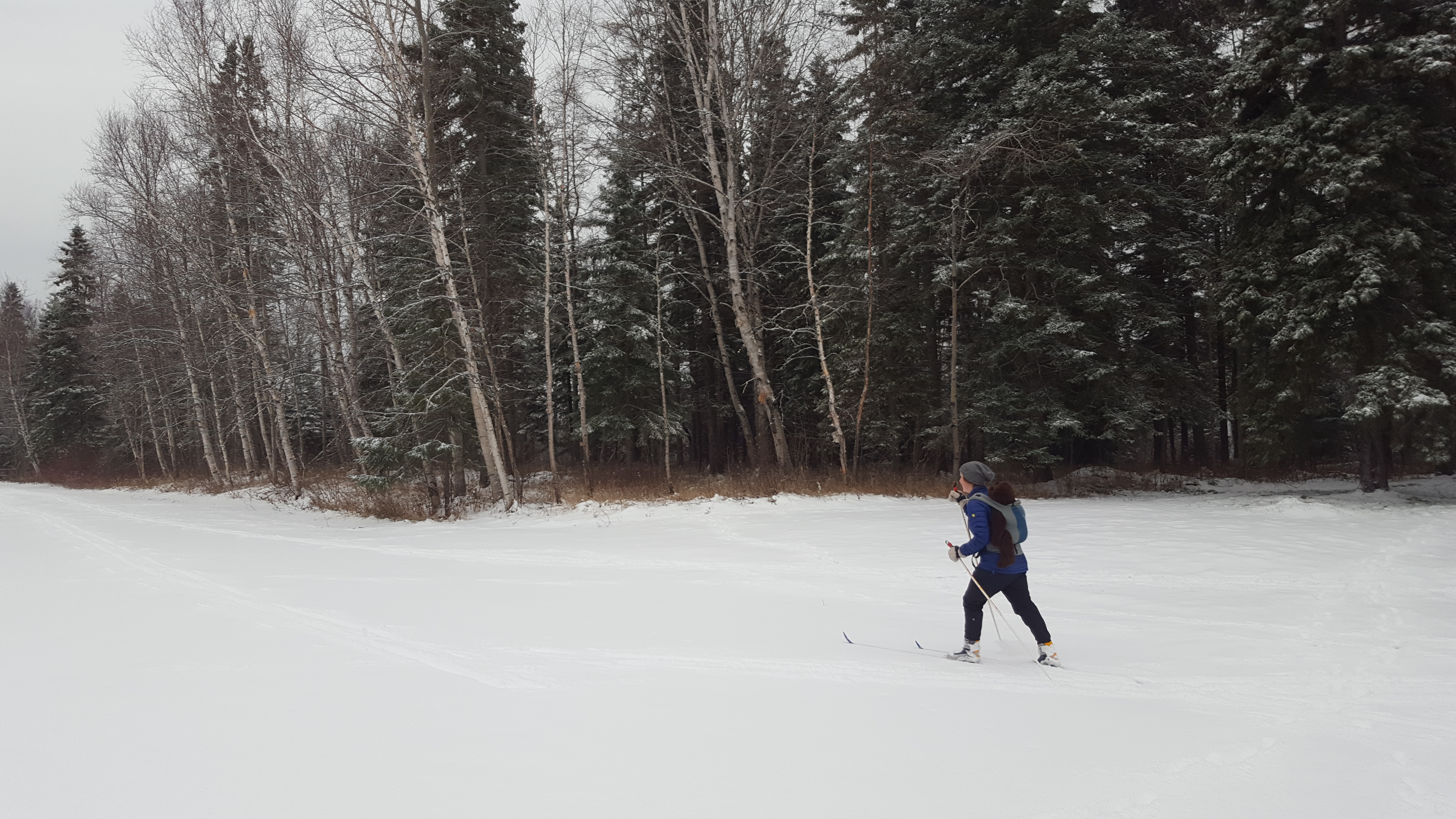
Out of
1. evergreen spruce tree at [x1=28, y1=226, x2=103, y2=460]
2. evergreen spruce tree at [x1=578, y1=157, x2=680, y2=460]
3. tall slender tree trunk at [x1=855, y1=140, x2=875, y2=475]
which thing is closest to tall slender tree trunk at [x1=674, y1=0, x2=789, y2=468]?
tall slender tree trunk at [x1=855, y1=140, x2=875, y2=475]

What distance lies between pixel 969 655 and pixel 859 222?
1496 cm

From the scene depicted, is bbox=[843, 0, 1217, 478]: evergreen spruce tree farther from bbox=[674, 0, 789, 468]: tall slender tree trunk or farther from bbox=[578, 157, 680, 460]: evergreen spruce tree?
bbox=[578, 157, 680, 460]: evergreen spruce tree

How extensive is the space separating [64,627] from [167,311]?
2832 centimetres

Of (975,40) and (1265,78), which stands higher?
(975,40)

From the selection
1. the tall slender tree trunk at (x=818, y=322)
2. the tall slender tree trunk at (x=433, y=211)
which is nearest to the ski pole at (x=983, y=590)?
the tall slender tree trunk at (x=818, y=322)

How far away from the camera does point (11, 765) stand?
138 inches

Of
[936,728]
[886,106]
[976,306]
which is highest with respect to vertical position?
[886,106]

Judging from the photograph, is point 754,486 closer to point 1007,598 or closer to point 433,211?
point 433,211

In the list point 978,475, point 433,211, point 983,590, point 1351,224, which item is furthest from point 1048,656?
point 433,211

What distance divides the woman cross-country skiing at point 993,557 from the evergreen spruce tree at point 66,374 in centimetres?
5353

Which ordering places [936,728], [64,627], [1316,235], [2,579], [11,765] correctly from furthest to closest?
[1316,235], [2,579], [64,627], [936,728], [11,765]

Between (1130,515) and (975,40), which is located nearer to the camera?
(1130,515)

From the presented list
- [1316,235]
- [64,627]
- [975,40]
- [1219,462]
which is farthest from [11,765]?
[1219,462]

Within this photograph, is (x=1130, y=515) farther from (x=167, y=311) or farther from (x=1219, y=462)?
(x=167, y=311)
